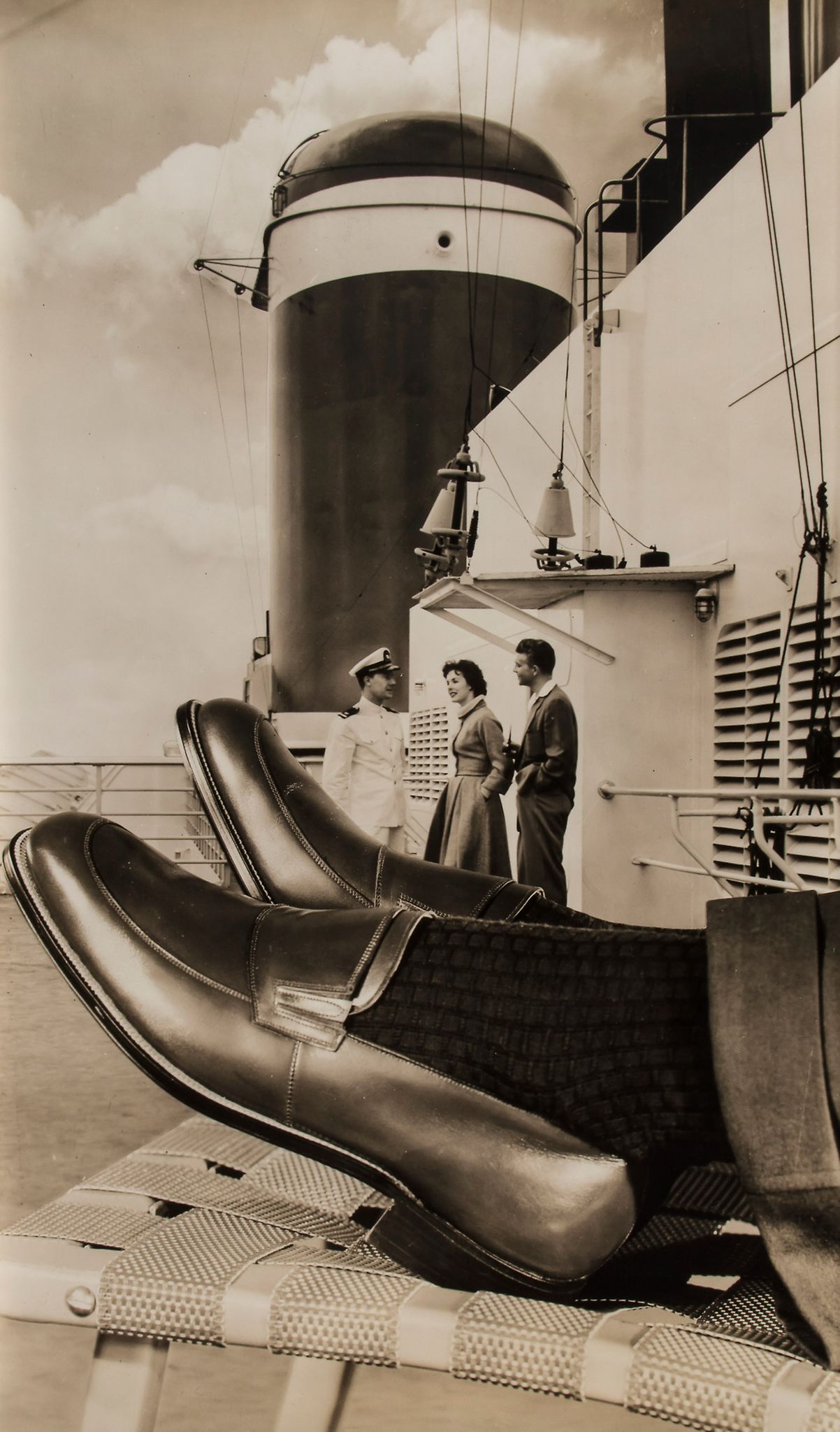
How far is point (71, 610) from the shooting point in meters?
2.87

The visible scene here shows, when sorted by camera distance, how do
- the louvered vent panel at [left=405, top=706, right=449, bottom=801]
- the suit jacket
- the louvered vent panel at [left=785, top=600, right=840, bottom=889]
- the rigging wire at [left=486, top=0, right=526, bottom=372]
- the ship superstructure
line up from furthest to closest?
the louvered vent panel at [left=405, top=706, right=449, bottom=801] < the suit jacket < the rigging wire at [left=486, top=0, right=526, bottom=372] < the ship superstructure < the louvered vent panel at [left=785, top=600, right=840, bottom=889]

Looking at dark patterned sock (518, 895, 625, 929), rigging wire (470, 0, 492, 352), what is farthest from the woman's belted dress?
dark patterned sock (518, 895, 625, 929)

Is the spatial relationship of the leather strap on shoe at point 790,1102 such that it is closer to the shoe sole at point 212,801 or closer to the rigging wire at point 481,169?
the shoe sole at point 212,801

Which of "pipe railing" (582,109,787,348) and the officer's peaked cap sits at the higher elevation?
"pipe railing" (582,109,787,348)

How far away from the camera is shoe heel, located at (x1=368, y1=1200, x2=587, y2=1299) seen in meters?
0.46

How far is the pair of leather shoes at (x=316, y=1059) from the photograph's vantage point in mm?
443

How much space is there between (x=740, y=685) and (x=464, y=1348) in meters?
2.56

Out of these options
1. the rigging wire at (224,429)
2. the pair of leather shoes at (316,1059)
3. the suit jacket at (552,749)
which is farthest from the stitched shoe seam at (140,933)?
the rigging wire at (224,429)

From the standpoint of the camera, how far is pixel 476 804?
11.1 ft

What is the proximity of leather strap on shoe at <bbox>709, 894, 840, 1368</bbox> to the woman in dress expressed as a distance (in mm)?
2911

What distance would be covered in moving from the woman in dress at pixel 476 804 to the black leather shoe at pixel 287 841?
264 centimetres

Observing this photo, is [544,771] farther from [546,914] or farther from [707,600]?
[546,914]

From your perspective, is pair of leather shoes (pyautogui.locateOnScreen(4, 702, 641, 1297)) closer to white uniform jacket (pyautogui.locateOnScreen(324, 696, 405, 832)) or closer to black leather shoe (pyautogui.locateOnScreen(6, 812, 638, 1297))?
black leather shoe (pyautogui.locateOnScreen(6, 812, 638, 1297))

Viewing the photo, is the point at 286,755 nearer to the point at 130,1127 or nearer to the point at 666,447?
the point at 130,1127
